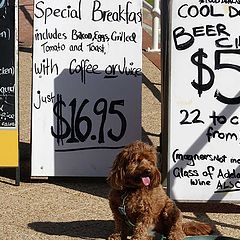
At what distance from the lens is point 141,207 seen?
6246 mm

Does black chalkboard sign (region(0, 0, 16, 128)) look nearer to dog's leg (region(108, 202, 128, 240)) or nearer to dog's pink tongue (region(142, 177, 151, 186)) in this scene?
dog's leg (region(108, 202, 128, 240))

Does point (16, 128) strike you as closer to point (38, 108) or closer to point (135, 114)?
point (38, 108)

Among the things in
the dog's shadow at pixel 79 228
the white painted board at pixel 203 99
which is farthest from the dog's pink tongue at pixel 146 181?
the white painted board at pixel 203 99

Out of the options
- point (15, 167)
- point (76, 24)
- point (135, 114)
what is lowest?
point (15, 167)

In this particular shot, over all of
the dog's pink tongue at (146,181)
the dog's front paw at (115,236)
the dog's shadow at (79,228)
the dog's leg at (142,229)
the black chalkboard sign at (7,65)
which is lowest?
the dog's shadow at (79,228)

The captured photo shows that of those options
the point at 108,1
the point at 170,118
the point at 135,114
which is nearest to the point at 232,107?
the point at 170,118

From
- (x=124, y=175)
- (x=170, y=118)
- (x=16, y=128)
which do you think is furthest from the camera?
(x=16, y=128)

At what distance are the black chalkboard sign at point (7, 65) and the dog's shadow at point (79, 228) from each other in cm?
142

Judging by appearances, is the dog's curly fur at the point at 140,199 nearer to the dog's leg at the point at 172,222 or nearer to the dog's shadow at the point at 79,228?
the dog's leg at the point at 172,222

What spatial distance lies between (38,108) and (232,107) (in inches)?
78.9

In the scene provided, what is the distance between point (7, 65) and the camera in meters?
7.98

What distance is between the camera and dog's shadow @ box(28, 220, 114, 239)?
674 cm

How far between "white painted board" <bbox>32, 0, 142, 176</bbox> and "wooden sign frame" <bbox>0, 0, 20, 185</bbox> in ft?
0.62

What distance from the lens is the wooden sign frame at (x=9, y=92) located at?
7.92 m
